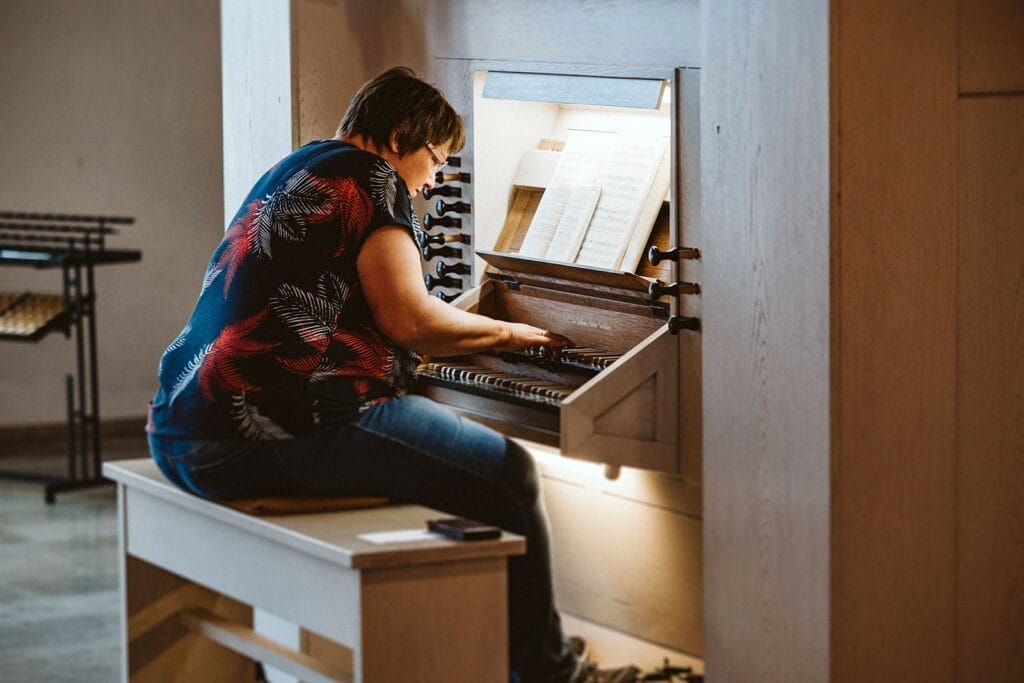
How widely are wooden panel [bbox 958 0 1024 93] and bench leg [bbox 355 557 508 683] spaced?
121cm

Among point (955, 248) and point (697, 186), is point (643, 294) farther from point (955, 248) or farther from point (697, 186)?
point (955, 248)

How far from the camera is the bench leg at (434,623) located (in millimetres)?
2713

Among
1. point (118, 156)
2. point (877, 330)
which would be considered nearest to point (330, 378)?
point (877, 330)

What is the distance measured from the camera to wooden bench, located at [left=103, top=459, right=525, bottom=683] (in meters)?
2.72

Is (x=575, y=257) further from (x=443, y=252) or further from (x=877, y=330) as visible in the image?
(x=877, y=330)

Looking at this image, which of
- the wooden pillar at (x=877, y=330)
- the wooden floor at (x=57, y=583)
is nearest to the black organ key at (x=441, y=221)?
the wooden pillar at (x=877, y=330)

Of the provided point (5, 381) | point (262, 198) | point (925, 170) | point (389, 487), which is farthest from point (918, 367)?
point (5, 381)

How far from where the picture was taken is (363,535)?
9.26ft

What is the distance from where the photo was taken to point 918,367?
2.79 meters

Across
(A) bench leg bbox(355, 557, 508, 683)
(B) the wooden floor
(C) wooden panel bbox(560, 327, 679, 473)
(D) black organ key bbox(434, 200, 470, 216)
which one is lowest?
(B) the wooden floor

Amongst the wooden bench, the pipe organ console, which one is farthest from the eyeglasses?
the wooden bench

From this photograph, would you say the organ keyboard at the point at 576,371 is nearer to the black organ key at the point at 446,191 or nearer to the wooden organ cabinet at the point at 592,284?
the wooden organ cabinet at the point at 592,284

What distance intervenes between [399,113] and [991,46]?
1188 mm

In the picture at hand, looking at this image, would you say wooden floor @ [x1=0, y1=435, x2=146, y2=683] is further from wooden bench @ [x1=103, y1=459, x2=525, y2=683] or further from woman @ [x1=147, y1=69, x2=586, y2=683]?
woman @ [x1=147, y1=69, x2=586, y2=683]
